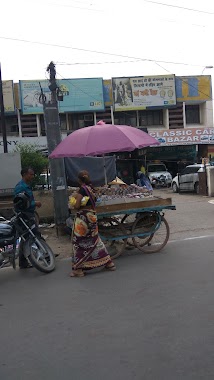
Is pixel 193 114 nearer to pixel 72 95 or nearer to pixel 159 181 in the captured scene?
pixel 159 181

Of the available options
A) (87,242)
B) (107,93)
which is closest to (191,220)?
(87,242)

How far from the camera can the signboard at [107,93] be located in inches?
1143

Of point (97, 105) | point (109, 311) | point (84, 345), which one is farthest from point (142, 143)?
point (97, 105)

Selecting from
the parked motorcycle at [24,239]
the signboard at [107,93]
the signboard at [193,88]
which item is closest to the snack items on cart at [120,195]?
the parked motorcycle at [24,239]

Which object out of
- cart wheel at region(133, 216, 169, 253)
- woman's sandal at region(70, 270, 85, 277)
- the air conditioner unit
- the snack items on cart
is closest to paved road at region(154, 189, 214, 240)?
cart wheel at region(133, 216, 169, 253)

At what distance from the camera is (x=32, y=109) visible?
28.4 metres

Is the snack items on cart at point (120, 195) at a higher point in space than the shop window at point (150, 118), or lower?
lower

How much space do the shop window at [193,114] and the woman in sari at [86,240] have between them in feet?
89.9

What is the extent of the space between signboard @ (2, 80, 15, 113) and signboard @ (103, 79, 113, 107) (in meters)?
6.72

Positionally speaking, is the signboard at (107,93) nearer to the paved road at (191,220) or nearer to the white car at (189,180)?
the white car at (189,180)

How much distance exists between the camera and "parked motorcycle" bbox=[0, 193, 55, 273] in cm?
612

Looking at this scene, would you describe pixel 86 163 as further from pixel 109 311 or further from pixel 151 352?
pixel 151 352

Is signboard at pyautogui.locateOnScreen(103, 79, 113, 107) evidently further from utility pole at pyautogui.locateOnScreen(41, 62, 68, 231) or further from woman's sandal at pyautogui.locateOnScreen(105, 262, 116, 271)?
woman's sandal at pyautogui.locateOnScreen(105, 262, 116, 271)

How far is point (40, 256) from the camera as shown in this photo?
636 centimetres
